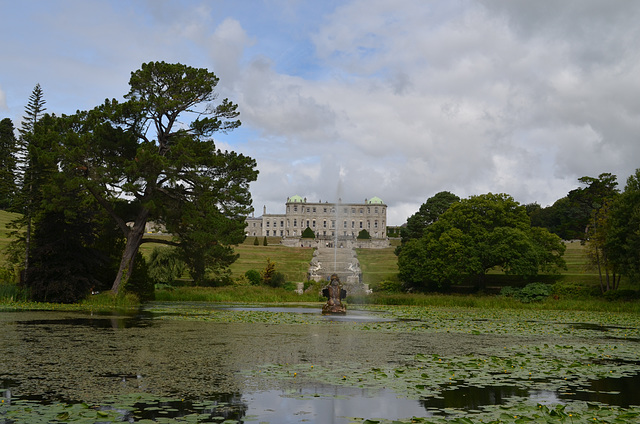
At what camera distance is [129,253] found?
1246 inches

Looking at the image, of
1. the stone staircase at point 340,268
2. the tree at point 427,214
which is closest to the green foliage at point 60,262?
the stone staircase at point 340,268

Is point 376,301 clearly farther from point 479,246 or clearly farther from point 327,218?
point 327,218

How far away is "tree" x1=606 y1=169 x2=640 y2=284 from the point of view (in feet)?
123

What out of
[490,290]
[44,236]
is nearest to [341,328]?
[44,236]

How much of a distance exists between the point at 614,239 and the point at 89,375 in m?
38.4

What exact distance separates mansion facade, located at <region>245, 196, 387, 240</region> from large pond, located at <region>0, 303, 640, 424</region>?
151m

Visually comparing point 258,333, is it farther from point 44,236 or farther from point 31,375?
point 44,236

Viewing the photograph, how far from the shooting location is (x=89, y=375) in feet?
30.7

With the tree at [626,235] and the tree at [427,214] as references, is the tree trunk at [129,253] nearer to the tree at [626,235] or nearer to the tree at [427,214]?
the tree at [626,235]

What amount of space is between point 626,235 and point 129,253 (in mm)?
31749

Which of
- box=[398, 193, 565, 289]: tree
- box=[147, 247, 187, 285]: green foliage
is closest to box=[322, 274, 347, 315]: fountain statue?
box=[398, 193, 565, 289]: tree

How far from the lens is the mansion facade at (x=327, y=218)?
554 ft

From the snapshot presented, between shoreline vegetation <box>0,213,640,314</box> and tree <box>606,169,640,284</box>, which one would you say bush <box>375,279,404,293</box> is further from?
tree <box>606,169,640,284</box>

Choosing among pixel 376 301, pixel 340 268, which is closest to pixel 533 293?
pixel 376 301
